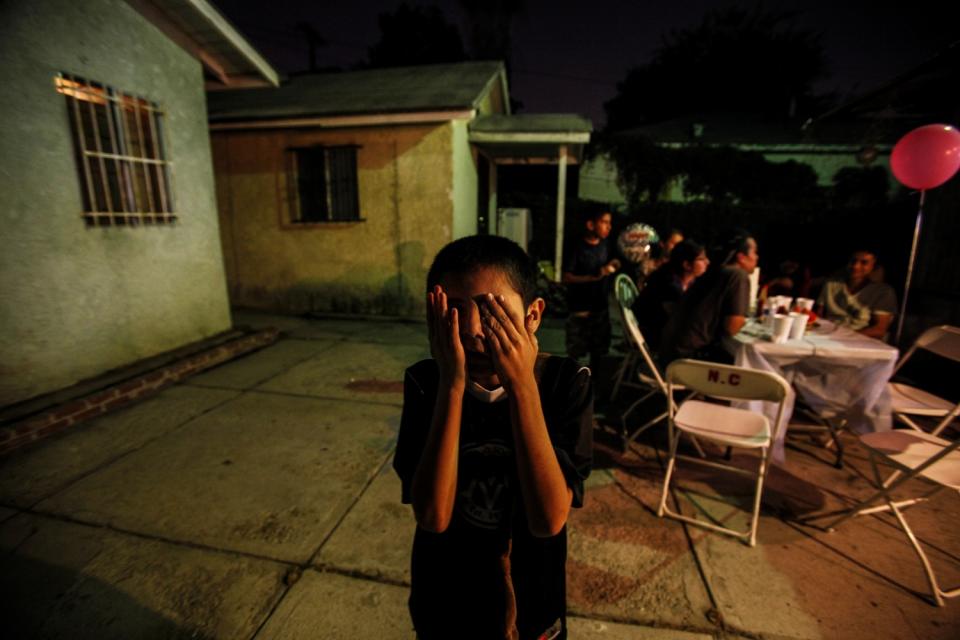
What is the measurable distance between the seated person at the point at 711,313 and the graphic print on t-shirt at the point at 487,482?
2.73 metres

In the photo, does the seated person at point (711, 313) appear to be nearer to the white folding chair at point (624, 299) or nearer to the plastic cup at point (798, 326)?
the plastic cup at point (798, 326)

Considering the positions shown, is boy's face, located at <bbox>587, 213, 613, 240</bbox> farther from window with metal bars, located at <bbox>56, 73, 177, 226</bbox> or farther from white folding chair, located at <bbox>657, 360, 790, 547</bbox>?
window with metal bars, located at <bbox>56, 73, 177, 226</bbox>

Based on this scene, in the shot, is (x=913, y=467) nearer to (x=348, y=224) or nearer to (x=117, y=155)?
(x=117, y=155)

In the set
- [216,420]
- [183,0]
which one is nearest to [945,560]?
[216,420]

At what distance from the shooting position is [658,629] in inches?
70.9

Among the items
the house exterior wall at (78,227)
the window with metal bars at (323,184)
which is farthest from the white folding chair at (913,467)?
the window with metal bars at (323,184)

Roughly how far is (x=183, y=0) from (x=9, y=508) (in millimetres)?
4953

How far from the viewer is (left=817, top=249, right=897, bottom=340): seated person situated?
4039 millimetres

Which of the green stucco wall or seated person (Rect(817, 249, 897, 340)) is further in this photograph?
the green stucco wall

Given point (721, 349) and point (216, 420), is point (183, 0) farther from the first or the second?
point (721, 349)

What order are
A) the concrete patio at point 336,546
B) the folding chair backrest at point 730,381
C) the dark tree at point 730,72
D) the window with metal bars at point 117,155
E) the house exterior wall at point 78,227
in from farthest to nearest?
the dark tree at point 730,72
the window with metal bars at point 117,155
the house exterior wall at point 78,227
the folding chair backrest at point 730,381
the concrete patio at point 336,546

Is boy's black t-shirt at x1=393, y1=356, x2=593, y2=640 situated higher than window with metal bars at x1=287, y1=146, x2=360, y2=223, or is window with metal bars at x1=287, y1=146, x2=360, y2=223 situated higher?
window with metal bars at x1=287, y1=146, x2=360, y2=223

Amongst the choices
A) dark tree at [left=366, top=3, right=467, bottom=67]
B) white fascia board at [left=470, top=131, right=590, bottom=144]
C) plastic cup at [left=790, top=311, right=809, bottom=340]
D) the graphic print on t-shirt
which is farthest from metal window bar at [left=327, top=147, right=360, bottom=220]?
dark tree at [left=366, top=3, right=467, bottom=67]

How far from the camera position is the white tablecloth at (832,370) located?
2883 mm
